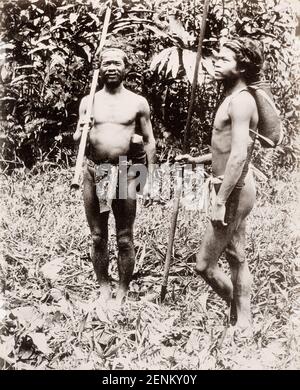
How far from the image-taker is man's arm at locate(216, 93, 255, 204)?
2.28 meters

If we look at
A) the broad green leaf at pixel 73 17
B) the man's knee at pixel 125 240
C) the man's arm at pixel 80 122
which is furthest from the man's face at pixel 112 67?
the man's knee at pixel 125 240

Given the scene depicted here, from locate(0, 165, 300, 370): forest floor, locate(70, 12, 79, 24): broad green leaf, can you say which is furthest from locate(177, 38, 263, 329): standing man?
locate(70, 12, 79, 24): broad green leaf

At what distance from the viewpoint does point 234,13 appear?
296cm

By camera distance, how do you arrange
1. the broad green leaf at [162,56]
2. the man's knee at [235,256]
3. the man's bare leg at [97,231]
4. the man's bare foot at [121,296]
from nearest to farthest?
1. the man's knee at [235,256]
2. the man's bare leg at [97,231]
3. the man's bare foot at [121,296]
4. the broad green leaf at [162,56]

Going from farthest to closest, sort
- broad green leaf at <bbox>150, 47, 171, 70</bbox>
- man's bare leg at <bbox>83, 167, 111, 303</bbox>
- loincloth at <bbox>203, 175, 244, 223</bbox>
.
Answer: broad green leaf at <bbox>150, 47, 171, 70</bbox>
man's bare leg at <bbox>83, 167, 111, 303</bbox>
loincloth at <bbox>203, 175, 244, 223</bbox>

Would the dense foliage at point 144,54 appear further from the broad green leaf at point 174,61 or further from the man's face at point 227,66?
the man's face at point 227,66

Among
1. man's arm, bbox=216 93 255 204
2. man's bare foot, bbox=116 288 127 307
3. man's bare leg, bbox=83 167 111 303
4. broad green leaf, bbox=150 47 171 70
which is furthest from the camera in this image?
broad green leaf, bbox=150 47 171 70

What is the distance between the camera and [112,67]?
97.0 inches

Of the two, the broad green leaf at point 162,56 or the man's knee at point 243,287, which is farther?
the broad green leaf at point 162,56

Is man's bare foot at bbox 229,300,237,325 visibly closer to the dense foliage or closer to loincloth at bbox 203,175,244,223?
loincloth at bbox 203,175,244,223

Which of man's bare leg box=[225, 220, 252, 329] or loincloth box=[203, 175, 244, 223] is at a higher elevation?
loincloth box=[203, 175, 244, 223]

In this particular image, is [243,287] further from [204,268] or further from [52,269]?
[52,269]

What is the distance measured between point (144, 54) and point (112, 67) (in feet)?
2.11

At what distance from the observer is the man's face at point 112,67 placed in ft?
8.10
